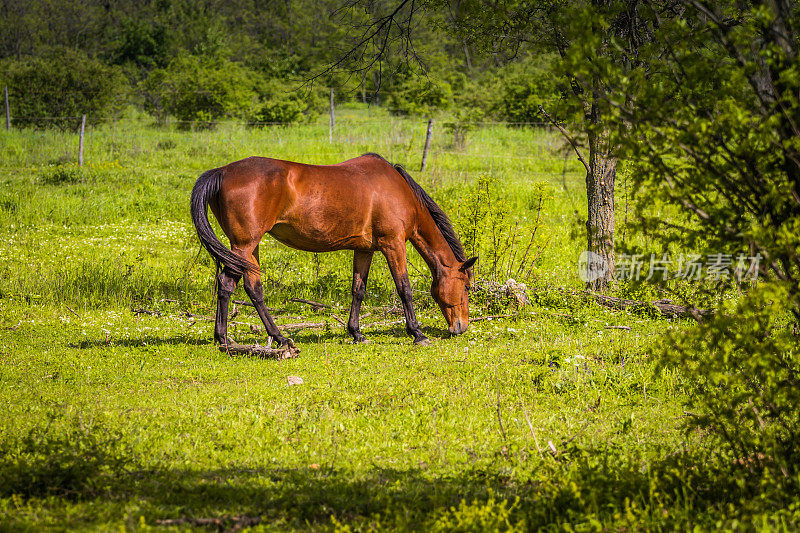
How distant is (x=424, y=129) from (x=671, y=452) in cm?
2238

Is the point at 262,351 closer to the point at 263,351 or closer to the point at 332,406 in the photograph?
the point at 263,351

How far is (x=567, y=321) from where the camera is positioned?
29.8 ft

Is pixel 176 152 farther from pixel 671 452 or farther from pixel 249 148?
pixel 671 452

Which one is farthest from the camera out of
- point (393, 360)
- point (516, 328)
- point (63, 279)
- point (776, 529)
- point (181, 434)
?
point (63, 279)

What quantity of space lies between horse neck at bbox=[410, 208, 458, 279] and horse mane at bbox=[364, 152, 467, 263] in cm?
8

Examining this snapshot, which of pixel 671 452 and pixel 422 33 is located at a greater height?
pixel 422 33

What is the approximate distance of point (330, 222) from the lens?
26.7 ft

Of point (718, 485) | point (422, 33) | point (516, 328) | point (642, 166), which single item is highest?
point (422, 33)

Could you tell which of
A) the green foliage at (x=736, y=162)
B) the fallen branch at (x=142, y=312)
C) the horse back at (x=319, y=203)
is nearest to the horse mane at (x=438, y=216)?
the horse back at (x=319, y=203)

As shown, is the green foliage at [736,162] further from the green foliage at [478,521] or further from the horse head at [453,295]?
the horse head at [453,295]

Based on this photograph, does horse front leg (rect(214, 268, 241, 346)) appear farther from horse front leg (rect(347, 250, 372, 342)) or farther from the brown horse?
horse front leg (rect(347, 250, 372, 342))

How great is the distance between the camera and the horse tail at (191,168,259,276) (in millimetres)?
7262

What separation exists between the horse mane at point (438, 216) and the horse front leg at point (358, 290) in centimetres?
97

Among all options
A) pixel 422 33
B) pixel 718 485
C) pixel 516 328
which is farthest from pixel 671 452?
pixel 422 33
